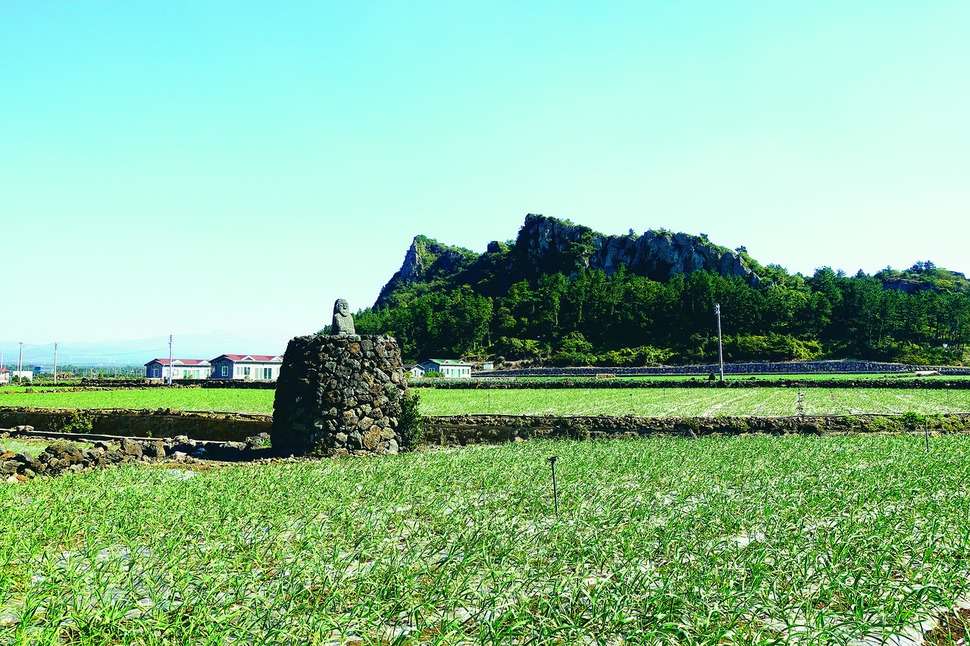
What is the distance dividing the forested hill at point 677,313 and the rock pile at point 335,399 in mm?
80836

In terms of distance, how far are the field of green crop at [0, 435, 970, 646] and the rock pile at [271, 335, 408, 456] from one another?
18.1 feet

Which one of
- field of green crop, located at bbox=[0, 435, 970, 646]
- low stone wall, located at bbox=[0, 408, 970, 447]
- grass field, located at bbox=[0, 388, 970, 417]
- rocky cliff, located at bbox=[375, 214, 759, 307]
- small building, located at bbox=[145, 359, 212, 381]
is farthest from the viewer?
rocky cliff, located at bbox=[375, 214, 759, 307]

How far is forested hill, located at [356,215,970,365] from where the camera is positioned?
92125mm

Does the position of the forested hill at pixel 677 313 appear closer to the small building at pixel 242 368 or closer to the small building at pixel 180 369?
the small building at pixel 242 368

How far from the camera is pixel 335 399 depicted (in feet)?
49.2

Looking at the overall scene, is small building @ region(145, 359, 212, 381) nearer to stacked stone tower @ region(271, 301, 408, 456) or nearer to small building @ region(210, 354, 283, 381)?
small building @ region(210, 354, 283, 381)

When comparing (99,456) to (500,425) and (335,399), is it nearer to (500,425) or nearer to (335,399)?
(335,399)

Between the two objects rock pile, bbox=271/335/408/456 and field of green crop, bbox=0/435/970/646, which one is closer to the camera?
field of green crop, bbox=0/435/970/646

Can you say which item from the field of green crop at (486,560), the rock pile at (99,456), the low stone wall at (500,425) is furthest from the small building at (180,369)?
the field of green crop at (486,560)

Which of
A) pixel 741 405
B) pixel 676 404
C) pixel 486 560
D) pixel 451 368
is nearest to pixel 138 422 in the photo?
pixel 676 404

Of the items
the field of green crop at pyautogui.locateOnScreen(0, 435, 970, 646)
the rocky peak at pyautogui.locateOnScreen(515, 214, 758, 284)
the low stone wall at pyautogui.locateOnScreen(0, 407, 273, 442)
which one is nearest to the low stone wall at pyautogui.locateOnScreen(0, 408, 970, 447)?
the low stone wall at pyautogui.locateOnScreen(0, 407, 273, 442)

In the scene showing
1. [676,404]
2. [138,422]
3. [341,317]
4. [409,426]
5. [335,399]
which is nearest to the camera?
[335,399]

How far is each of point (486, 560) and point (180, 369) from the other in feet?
354

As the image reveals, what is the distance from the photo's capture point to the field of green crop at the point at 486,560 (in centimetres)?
376
